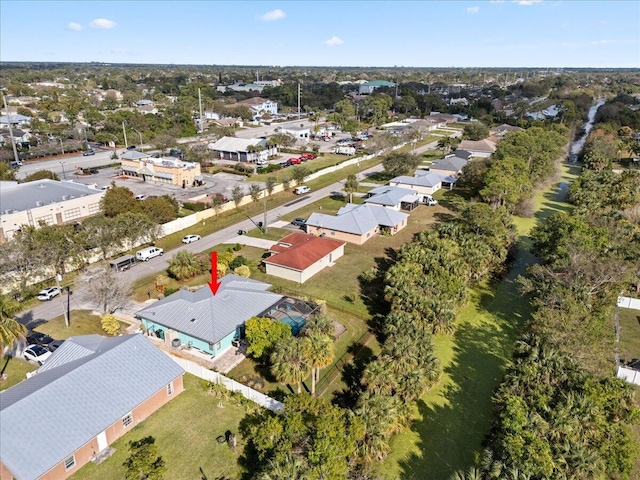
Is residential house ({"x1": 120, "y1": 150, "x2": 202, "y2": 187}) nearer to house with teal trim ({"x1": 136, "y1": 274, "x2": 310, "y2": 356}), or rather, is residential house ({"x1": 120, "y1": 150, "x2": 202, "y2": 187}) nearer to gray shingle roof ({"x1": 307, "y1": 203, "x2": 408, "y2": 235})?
gray shingle roof ({"x1": 307, "y1": 203, "x2": 408, "y2": 235})

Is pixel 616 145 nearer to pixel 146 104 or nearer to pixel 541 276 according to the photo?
pixel 541 276

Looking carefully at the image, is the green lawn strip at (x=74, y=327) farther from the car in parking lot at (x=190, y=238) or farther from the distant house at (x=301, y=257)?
the car in parking lot at (x=190, y=238)

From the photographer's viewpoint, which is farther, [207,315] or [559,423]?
[207,315]

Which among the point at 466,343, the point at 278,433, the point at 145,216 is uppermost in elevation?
the point at 145,216

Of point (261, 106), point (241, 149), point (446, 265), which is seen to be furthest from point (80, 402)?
point (261, 106)

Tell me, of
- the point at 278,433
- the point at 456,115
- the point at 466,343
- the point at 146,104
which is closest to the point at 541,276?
the point at 466,343

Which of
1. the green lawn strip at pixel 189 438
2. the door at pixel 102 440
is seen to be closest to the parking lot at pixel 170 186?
the green lawn strip at pixel 189 438

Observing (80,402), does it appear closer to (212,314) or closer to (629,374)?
(212,314)
